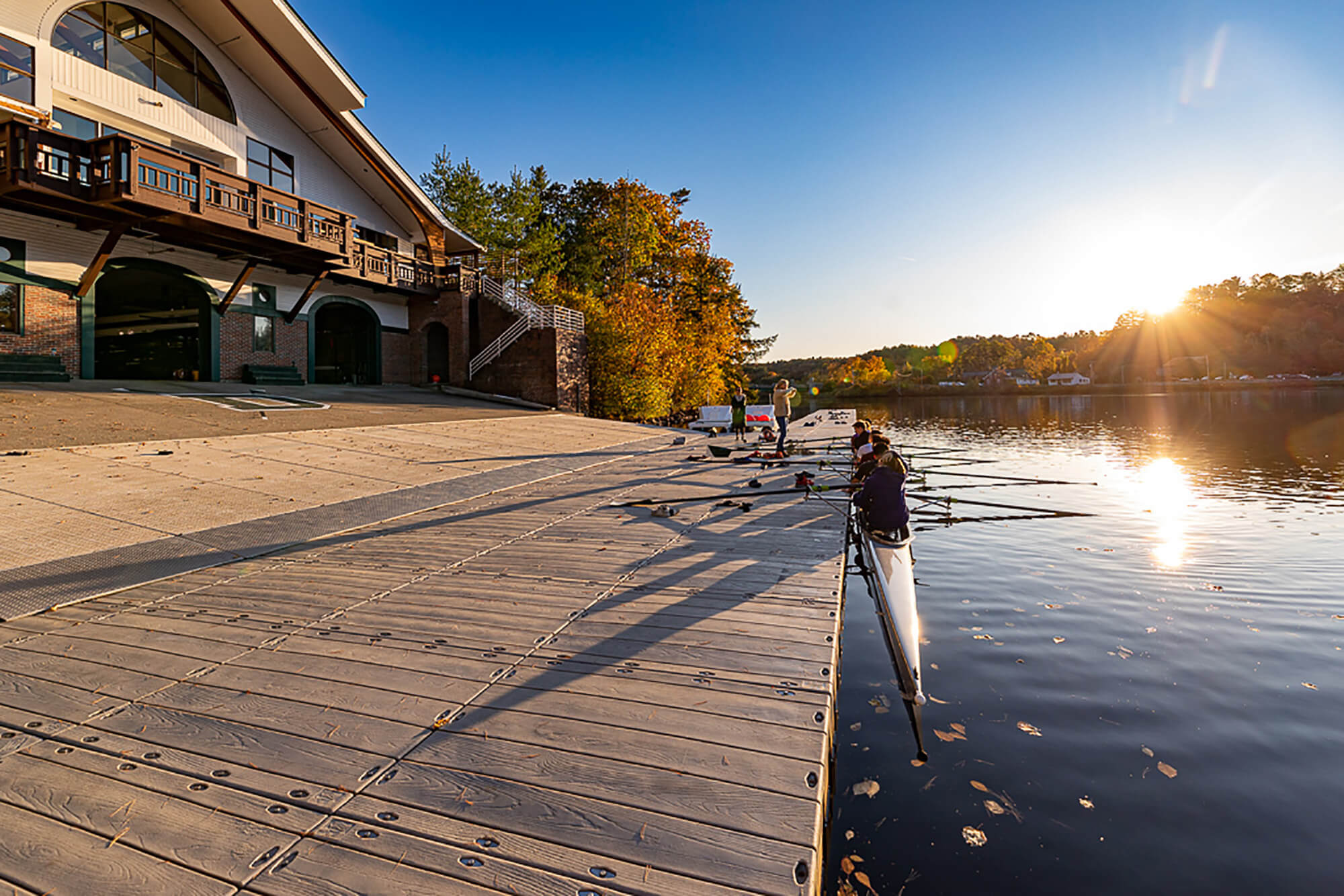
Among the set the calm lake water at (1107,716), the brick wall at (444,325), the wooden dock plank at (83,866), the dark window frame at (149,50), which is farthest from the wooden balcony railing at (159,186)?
the calm lake water at (1107,716)

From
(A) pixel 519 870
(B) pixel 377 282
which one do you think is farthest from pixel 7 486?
(B) pixel 377 282

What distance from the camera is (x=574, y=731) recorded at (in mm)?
3041

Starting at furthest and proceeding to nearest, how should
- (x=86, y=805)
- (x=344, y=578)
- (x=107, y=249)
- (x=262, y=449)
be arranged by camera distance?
(x=107, y=249)
(x=262, y=449)
(x=344, y=578)
(x=86, y=805)

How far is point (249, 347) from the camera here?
22.6 m

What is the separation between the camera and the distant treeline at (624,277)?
30.8 metres

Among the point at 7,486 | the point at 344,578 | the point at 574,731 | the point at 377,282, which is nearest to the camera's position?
the point at 574,731

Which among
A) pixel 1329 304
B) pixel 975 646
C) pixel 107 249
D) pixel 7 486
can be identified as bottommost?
pixel 975 646

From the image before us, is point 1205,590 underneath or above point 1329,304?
underneath

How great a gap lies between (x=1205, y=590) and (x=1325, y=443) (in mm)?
27009

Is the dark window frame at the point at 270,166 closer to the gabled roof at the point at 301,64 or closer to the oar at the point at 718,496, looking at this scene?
the gabled roof at the point at 301,64

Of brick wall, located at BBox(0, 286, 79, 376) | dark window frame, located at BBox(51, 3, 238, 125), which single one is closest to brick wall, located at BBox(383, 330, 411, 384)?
dark window frame, located at BBox(51, 3, 238, 125)

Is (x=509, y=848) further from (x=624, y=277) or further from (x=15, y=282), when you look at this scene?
(x=624, y=277)

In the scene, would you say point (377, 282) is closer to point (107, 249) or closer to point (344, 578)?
point (107, 249)

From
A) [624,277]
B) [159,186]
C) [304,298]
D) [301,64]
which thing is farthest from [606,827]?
[624,277]
